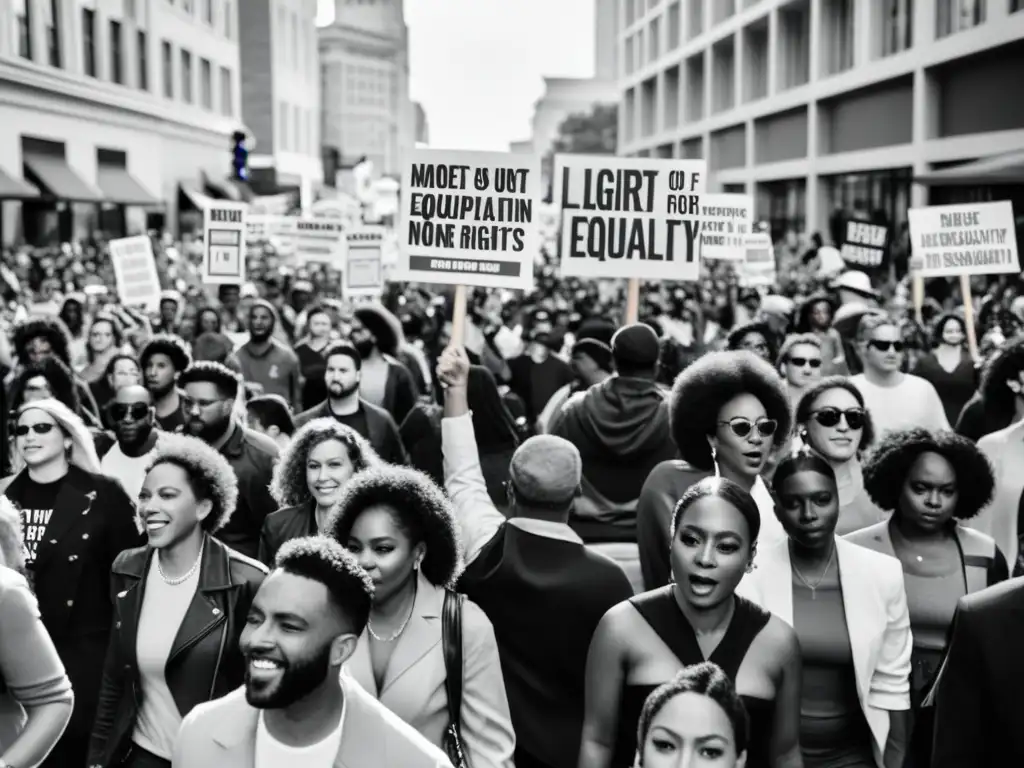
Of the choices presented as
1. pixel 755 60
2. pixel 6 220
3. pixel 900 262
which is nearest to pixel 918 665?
pixel 900 262

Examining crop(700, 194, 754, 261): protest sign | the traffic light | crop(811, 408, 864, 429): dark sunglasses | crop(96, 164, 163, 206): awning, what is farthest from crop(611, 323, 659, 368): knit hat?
crop(96, 164, 163, 206): awning

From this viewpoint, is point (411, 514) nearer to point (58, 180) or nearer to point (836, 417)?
point (836, 417)

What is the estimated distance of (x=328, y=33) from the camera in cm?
12619

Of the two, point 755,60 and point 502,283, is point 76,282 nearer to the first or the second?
point 502,283

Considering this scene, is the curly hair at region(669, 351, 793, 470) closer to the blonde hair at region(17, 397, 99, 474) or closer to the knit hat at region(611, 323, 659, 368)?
the knit hat at region(611, 323, 659, 368)

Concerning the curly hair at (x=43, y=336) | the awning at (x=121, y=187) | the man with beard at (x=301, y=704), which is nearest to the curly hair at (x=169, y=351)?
the curly hair at (x=43, y=336)

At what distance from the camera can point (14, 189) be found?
33.4 m

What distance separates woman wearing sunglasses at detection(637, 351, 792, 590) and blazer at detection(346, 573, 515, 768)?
4.10 ft

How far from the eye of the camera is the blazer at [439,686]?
3943mm

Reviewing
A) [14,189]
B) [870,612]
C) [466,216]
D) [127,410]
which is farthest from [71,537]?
[14,189]

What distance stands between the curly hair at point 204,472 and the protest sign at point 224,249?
409 inches

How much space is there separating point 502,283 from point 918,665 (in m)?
4.15

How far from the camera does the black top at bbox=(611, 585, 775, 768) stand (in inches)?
150

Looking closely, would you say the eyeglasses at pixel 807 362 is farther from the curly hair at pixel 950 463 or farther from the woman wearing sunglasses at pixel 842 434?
the curly hair at pixel 950 463
